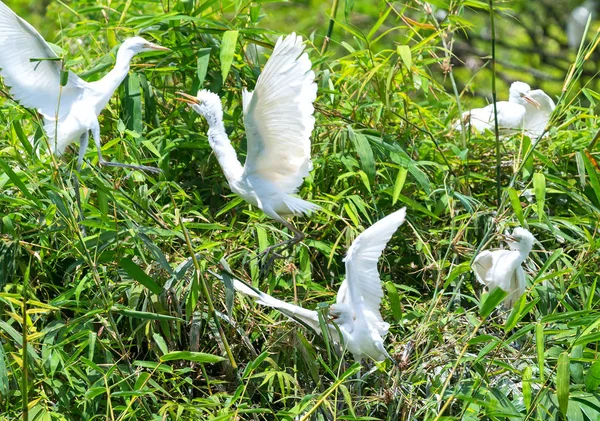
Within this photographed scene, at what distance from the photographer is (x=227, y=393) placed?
243 cm

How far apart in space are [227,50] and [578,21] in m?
4.13

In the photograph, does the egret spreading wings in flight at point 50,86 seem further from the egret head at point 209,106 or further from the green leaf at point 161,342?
the green leaf at point 161,342

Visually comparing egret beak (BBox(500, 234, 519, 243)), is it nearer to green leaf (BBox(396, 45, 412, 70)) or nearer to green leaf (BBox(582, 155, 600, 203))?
green leaf (BBox(582, 155, 600, 203))

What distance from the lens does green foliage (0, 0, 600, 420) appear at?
2.30 metres

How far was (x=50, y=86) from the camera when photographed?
9.07ft

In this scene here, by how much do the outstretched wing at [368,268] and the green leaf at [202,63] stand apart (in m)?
0.85

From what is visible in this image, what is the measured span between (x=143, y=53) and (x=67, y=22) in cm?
168

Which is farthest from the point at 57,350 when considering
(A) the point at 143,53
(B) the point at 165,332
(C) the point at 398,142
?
(C) the point at 398,142

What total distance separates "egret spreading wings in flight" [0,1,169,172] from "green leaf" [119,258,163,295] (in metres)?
0.42

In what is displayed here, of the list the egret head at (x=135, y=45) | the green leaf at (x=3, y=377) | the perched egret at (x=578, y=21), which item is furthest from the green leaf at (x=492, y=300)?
the perched egret at (x=578, y=21)

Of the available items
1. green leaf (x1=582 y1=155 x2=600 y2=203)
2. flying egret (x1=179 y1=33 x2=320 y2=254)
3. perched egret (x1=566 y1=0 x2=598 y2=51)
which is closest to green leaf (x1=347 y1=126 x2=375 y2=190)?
flying egret (x1=179 y1=33 x2=320 y2=254)

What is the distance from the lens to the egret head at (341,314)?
2498 millimetres

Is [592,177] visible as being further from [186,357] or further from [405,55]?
[186,357]

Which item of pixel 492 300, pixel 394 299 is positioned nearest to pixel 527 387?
pixel 492 300
